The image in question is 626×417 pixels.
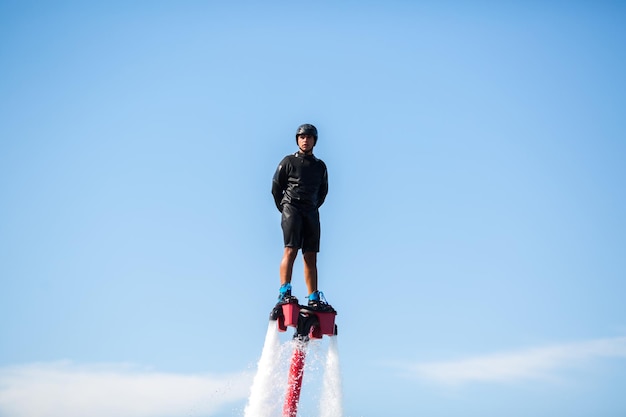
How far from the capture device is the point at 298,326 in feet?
38.8

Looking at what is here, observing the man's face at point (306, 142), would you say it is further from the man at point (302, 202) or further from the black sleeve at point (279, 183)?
the black sleeve at point (279, 183)

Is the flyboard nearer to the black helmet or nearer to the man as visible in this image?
the man

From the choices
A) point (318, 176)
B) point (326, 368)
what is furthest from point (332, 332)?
point (318, 176)

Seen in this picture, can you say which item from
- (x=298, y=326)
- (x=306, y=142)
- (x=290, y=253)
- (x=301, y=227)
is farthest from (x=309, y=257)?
(x=306, y=142)

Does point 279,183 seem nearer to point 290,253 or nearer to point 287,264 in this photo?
point 290,253

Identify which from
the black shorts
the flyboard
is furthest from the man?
the flyboard

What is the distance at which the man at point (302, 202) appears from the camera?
481 inches

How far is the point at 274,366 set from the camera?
11.8 metres

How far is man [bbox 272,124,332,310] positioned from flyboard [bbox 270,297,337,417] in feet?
0.84

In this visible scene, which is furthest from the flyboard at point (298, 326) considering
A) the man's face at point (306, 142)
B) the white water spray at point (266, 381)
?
the man's face at point (306, 142)

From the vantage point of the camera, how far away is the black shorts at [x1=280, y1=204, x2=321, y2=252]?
12.3 m

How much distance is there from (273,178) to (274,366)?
2.81 m

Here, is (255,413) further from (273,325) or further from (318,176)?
(318,176)

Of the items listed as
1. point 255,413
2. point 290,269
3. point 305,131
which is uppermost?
point 305,131
